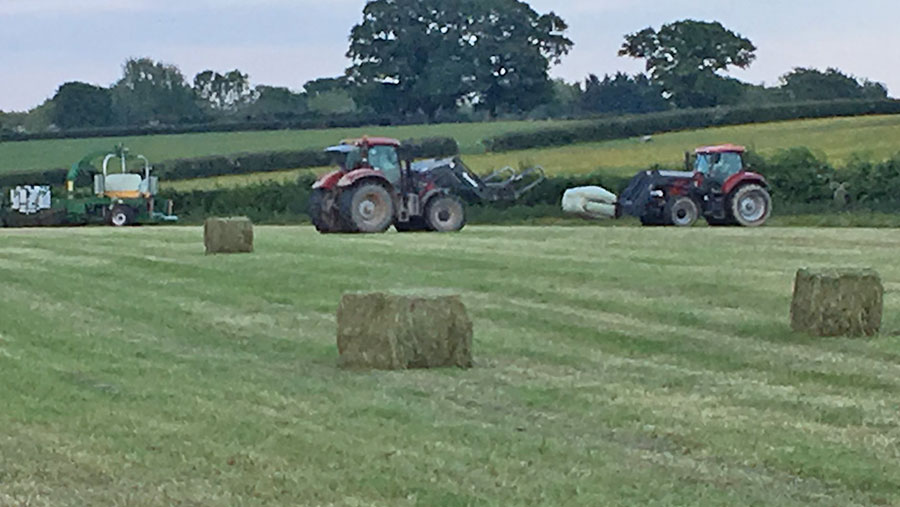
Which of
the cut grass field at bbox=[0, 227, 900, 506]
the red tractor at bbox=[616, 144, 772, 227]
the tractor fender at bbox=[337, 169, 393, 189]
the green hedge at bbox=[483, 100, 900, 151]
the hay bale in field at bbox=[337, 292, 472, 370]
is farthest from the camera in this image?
the green hedge at bbox=[483, 100, 900, 151]

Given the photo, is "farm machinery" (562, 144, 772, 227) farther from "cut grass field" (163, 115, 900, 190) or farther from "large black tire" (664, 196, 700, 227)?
"cut grass field" (163, 115, 900, 190)

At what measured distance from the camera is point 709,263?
1809 centimetres

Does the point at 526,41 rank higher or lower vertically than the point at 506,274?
higher

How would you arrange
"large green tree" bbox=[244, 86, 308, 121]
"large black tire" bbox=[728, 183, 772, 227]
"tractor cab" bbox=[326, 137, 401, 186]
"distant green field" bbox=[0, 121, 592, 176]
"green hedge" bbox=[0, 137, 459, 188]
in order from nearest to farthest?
1. "tractor cab" bbox=[326, 137, 401, 186]
2. "large black tire" bbox=[728, 183, 772, 227]
3. "green hedge" bbox=[0, 137, 459, 188]
4. "distant green field" bbox=[0, 121, 592, 176]
5. "large green tree" bbox=[244, 86, 308, 121]

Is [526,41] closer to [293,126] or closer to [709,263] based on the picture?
[293,126]

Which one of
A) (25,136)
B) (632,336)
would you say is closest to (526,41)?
(25,136)

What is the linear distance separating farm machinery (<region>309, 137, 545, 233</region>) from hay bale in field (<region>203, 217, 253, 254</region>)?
448cm

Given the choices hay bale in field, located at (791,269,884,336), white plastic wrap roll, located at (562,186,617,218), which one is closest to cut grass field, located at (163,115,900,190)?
white plastic wrap roll, located at (562,186,617,218)

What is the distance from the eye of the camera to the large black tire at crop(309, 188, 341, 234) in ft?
83.1

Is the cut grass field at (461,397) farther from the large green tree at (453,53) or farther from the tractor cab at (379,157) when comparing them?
the large green tree at (453,53)

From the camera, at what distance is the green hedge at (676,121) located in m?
51.9

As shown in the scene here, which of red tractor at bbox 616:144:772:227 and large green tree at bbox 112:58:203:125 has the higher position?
large green tree at bbox 112:58:203:125

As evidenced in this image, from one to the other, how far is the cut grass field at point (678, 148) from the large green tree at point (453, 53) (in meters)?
15.1

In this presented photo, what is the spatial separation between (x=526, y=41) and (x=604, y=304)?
56.8 meters
